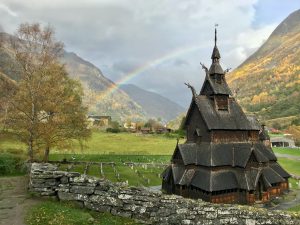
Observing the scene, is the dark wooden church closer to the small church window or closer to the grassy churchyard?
the small church window

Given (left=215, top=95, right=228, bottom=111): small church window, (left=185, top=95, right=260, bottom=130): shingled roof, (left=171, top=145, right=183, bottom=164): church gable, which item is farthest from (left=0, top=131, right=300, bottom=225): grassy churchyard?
(left=215, top=95, right=228, bottom=111): small church window

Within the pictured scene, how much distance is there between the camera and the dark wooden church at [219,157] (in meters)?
Answer: 34.8

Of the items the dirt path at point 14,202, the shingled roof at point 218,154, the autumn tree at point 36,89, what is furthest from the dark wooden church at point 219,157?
the dirt path at point 14,202

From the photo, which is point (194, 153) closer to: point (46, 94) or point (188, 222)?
point (46, 94)

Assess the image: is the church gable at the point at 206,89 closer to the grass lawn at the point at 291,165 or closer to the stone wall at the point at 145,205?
the stone wall at the point at 145,205

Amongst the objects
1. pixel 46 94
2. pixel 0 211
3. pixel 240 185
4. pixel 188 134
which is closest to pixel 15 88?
pixel 46 94

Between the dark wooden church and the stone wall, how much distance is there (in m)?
19.4

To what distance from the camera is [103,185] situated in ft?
45.9

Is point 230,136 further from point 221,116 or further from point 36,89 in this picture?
point 36,89

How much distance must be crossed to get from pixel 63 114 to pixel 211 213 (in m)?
28.1

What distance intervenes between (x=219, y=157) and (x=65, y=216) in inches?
1036

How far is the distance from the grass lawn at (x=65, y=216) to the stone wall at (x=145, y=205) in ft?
1.14

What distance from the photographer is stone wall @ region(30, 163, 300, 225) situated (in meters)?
13.8

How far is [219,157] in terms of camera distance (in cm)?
3641
